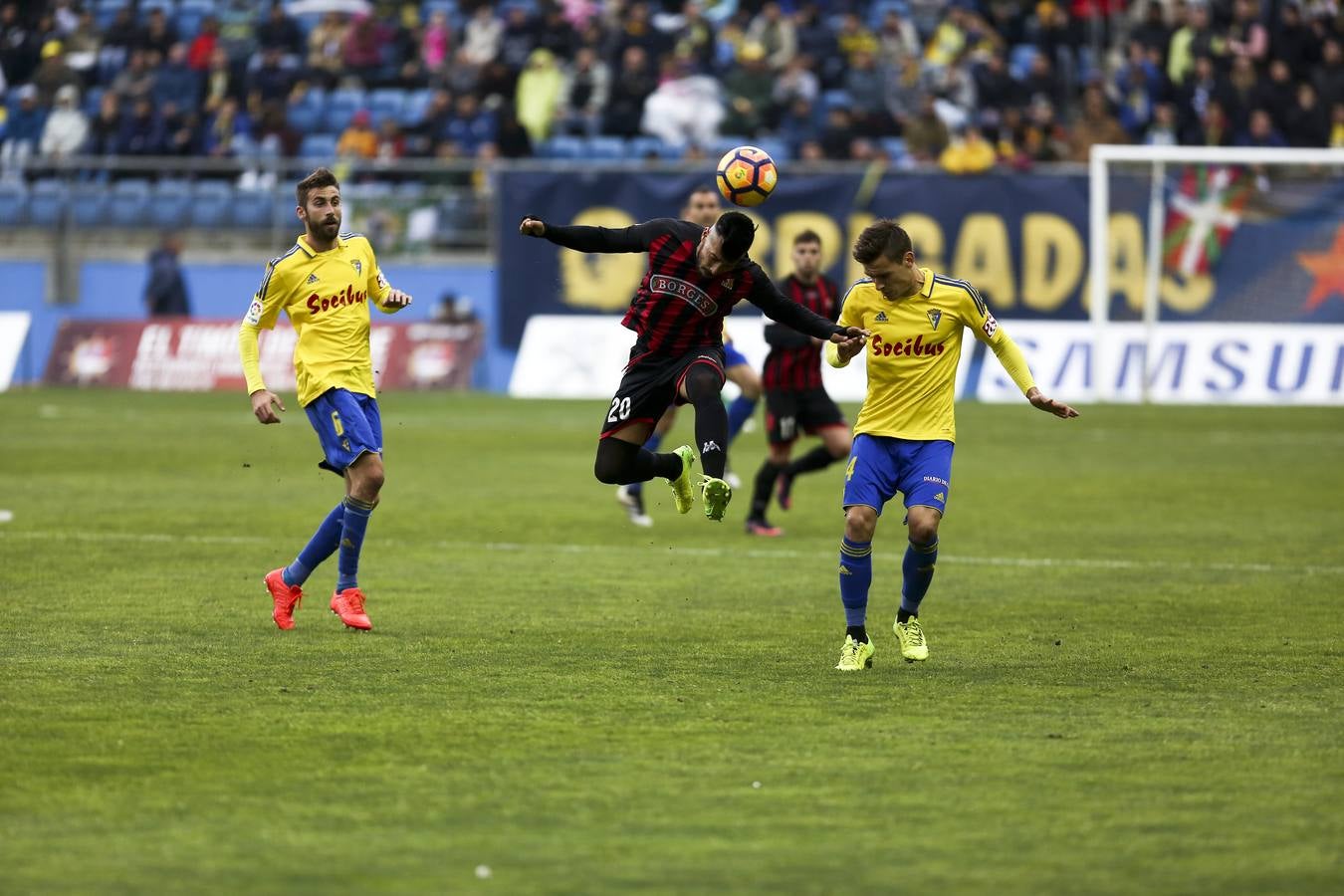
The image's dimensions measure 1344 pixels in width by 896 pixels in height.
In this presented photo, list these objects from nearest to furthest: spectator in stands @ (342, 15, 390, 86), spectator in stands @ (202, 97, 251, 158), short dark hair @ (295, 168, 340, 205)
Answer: short dark hair @ (295, 168, 340, 205) → spectator in stands @ (202, 97, 251, 158) → spectator in stands @ (342, 15, 390, 86)

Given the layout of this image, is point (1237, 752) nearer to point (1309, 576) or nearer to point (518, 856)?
point (518, 856)

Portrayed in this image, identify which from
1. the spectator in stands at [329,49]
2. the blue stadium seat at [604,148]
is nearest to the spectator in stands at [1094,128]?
the blue stadium seat at [604,148]

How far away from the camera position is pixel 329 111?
3153 centimetres

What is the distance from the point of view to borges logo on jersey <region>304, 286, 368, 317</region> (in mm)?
9820

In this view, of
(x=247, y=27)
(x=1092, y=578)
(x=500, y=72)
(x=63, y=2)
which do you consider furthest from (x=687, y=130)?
(x=1092, y=578)

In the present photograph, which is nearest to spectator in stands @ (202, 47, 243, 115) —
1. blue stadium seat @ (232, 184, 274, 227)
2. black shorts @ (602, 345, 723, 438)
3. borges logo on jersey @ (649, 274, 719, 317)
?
blue stadium seat @ (232, 184, 274, 227)

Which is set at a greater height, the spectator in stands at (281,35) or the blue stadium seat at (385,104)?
the spectator in stands at (281,35)

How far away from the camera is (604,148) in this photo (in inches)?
1184

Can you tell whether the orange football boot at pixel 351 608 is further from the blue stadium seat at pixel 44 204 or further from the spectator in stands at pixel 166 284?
the blue stadium seat at pixel 44 204

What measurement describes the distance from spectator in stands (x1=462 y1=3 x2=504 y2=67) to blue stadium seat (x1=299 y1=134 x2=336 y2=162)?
2.43m

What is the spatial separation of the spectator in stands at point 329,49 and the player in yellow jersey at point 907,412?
24123 millimetres

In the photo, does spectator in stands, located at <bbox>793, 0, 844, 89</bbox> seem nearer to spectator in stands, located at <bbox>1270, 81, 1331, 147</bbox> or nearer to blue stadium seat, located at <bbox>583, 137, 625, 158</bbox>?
blue stadium seat, located at <bbox>583, 137, 625, 158</bbox>

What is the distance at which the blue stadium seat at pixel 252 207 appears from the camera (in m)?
29.5

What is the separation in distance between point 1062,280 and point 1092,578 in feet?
50.3
